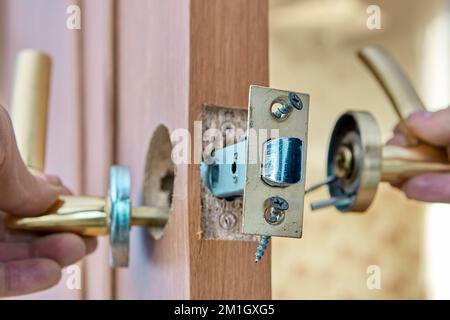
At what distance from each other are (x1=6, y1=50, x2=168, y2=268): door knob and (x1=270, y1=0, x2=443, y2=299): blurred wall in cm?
70

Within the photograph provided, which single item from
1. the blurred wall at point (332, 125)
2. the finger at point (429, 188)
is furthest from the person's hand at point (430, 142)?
the blurred wall at point (332, 125)

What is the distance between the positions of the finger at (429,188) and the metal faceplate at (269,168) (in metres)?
0.21

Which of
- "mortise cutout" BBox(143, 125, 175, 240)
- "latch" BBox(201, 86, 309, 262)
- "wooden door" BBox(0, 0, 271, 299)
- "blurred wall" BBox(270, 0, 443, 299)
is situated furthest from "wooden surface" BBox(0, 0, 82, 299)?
"blurred wall" BBox(270, 0, 443, 299)

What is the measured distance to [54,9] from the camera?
39cm

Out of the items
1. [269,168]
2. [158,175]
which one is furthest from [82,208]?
[269,168]

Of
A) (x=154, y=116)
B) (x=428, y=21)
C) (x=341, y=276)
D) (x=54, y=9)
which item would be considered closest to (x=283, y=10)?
(x=428, y=21)

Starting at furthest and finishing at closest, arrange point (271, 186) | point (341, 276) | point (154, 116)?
1. point (341, 276)
2. point (154, 116)
3. point (271, 186)

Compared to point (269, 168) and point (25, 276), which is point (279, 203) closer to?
point (269, 168)

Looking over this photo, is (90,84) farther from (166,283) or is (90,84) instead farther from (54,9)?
(166,283)

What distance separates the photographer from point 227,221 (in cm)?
20

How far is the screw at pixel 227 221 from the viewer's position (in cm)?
20

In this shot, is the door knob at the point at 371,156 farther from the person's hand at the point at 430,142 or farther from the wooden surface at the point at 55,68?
the wooden surface at the point at 55,68

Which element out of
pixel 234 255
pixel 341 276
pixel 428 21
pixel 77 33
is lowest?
pixel 341 276

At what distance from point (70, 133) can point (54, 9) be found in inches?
3.3
